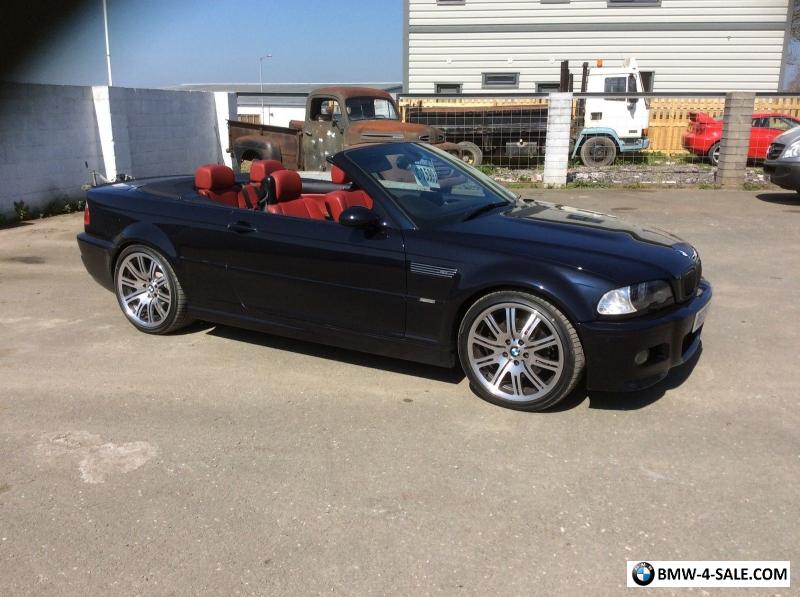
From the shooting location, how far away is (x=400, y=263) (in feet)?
13.5

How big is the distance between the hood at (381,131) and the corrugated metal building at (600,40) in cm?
1041

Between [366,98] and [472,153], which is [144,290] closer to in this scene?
[366,98]

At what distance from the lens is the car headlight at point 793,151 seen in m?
11.1

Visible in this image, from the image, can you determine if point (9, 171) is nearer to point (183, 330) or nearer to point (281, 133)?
point (281, 133)

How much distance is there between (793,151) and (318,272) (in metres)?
9.80

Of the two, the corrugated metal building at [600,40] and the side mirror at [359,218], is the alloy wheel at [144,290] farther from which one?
the corrugated metal building at [600,40]

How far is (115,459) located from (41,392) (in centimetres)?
116

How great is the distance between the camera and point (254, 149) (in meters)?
14.6

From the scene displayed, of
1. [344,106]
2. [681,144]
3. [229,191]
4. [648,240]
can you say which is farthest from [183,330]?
[681,144]

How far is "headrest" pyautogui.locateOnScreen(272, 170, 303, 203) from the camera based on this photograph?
5078 mm

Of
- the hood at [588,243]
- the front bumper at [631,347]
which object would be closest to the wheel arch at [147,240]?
the hood at [588,243]

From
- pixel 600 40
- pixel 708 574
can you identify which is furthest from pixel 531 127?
pixel 708 574

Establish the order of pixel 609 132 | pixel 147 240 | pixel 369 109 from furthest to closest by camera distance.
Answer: pixel 609 132, pixel 369 109, pixel 147 240

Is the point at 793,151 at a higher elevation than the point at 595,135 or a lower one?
lower
